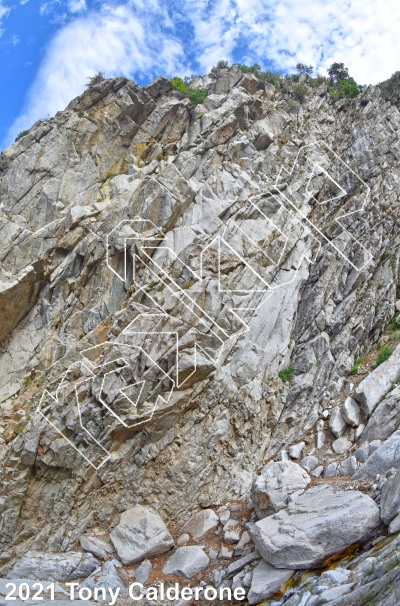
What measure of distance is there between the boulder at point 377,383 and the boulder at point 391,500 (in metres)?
4.67

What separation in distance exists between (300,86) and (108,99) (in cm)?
1364

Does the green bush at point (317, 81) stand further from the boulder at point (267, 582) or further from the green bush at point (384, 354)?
the boulder at point (267, 582)

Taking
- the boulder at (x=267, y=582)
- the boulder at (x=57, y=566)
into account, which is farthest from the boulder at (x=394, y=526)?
the boulder at (x=57, y=566)

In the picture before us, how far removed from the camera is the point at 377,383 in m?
14.0

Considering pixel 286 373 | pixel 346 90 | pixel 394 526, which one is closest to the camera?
pixel 394 526

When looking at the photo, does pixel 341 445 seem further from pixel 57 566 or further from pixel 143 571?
pixel 57 566

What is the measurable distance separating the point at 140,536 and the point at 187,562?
216 centimetres

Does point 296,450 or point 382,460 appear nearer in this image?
point 382,460

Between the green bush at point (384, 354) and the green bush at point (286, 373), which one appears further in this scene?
the green bush at point (286, 373)

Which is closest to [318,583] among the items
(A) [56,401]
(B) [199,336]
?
(B) [199,336]

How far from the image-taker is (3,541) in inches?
584

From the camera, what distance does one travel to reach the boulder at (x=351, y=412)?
13.8m

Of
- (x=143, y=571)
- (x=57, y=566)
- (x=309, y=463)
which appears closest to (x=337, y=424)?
(x=309, y=463)

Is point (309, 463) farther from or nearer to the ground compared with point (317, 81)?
nearer to the ground
